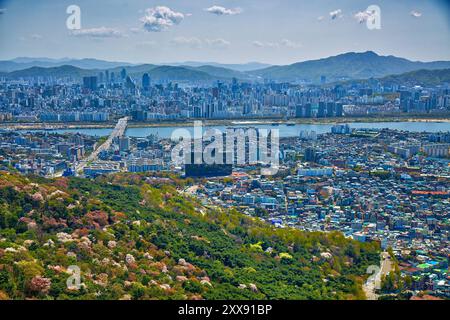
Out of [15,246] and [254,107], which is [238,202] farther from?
[254,107]

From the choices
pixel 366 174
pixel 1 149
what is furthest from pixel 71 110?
pixel 366 174

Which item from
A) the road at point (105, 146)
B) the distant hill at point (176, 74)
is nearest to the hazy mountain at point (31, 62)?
the road at point (105, 146)

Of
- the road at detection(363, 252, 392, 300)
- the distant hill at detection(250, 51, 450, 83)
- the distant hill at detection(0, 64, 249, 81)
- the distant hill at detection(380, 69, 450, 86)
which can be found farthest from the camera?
the distant hill at detection(250, 51, 450, 83)

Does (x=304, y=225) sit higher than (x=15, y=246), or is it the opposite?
(x=15, y=246)

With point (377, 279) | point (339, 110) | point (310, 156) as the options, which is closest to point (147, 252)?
point (377, 279)

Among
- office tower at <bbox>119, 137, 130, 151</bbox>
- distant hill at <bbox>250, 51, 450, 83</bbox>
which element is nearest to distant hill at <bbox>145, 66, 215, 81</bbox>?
distant hill at <bbox>250, 51, 450, 83</bbox>

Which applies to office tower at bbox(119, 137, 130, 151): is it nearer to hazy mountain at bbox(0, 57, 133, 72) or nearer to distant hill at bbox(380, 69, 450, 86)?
hazy mountain at bbox(0, 57, 133, 72)

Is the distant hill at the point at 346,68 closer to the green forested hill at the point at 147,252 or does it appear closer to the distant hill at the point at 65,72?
the distant hill at the point at 65,72
